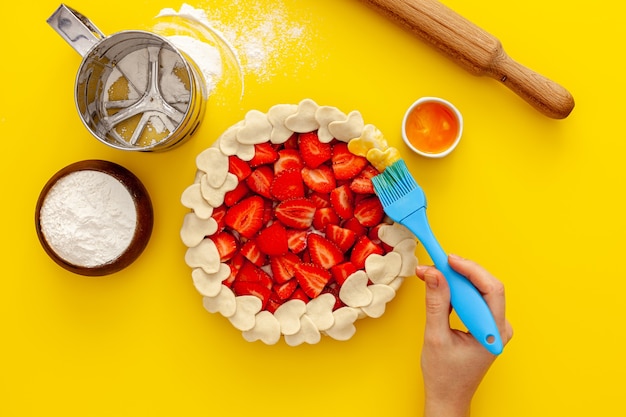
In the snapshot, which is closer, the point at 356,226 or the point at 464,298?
the point at 464,298

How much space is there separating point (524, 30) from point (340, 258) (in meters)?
0.79

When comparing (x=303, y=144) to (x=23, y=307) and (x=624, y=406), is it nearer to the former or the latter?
(x=23, y=307)

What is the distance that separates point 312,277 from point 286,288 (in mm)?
75

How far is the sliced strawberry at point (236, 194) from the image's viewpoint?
146cm

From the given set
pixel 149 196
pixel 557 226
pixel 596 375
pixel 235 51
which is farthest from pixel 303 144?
pixel 596 375

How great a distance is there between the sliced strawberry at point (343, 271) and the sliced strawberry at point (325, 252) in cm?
2

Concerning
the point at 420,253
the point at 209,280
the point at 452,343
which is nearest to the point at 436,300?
the point at 452,343

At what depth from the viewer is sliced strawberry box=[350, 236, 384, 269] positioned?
1457 mm

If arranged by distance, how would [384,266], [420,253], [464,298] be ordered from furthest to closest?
[420,253], [384,266], [464,298]

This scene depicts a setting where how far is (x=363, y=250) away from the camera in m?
1.46

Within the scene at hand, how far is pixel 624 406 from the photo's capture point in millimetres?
1637

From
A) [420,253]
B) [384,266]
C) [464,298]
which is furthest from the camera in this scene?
[420,253]

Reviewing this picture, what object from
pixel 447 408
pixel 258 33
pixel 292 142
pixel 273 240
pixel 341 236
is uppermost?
pixel 258 33

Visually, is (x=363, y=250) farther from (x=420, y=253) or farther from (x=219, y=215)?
(x=219, y=215)
